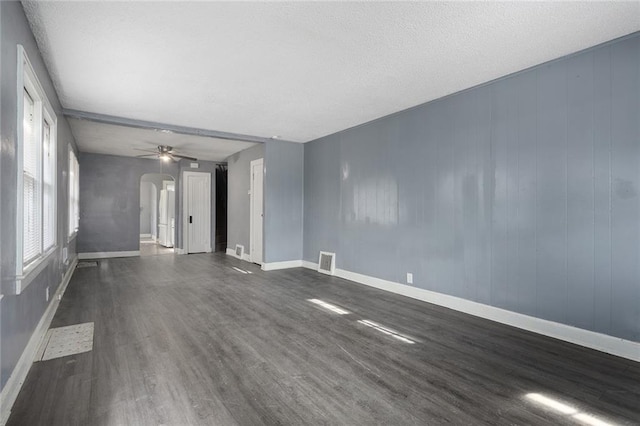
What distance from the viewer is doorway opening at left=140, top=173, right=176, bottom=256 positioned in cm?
1020

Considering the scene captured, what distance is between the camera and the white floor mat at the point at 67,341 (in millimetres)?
2717

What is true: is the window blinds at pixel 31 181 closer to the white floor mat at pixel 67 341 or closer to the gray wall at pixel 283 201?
the white floor mat at pixel 67 341

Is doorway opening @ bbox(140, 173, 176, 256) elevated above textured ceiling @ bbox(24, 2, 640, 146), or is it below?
below

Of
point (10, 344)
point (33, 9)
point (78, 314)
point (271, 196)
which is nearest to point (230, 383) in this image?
point (10, 344)

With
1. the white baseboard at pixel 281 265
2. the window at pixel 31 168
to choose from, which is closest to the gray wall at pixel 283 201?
the white baseboard at pixel 281 265

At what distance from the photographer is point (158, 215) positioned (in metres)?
12.1

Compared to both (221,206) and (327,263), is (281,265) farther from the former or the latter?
→ (221,206)

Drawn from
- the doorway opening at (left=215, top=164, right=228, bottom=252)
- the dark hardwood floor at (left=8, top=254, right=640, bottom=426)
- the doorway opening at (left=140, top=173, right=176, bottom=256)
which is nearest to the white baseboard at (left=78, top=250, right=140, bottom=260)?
the doorway opening at (left=140, top=173, right=176, bottom=256)

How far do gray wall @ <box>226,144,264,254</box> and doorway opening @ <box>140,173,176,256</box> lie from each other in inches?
84.2

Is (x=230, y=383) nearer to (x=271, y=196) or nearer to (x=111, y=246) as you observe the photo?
(x=271, y=196)

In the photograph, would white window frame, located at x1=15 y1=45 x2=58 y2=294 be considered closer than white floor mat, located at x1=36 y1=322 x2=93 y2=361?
Yes

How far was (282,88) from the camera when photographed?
374 centimetres

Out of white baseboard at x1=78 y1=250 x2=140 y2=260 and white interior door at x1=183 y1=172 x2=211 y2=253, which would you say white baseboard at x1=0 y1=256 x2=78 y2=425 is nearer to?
white baseboard at x1=78 y1=250 x2=140 y2=260

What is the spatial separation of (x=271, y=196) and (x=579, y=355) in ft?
17.0
